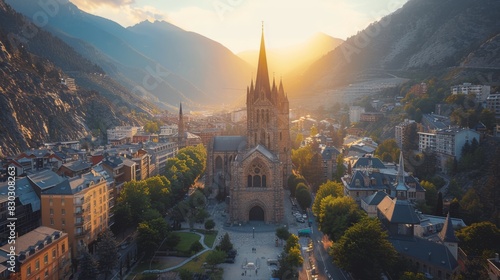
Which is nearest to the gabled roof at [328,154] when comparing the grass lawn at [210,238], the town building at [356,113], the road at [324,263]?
the road at [324,263]

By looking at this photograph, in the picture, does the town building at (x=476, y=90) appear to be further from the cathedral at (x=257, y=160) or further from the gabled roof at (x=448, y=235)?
the gabled roof at (x=448, y=235)

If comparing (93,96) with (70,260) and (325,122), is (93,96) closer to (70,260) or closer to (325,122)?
(325,122)

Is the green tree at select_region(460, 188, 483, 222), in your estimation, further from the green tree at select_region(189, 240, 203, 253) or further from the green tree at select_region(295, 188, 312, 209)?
the green tree at select_region(189, 240, 203, 253)

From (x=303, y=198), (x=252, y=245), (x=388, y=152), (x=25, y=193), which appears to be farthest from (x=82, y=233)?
(x=388, y=152)

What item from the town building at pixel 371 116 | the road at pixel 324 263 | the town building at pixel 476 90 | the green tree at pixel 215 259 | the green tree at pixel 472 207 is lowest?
the road at pixel 324 263

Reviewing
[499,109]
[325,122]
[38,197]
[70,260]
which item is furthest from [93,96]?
[499,109]

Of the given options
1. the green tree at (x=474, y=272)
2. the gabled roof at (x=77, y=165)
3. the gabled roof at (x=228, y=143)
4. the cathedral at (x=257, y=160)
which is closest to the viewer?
the green tree at (x=474, y=272)

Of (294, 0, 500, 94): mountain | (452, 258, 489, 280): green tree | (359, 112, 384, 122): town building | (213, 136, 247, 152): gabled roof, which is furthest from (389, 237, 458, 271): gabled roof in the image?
(294, 0, 500, 94): mountain

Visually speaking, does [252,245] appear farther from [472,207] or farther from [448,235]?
[472,207]
